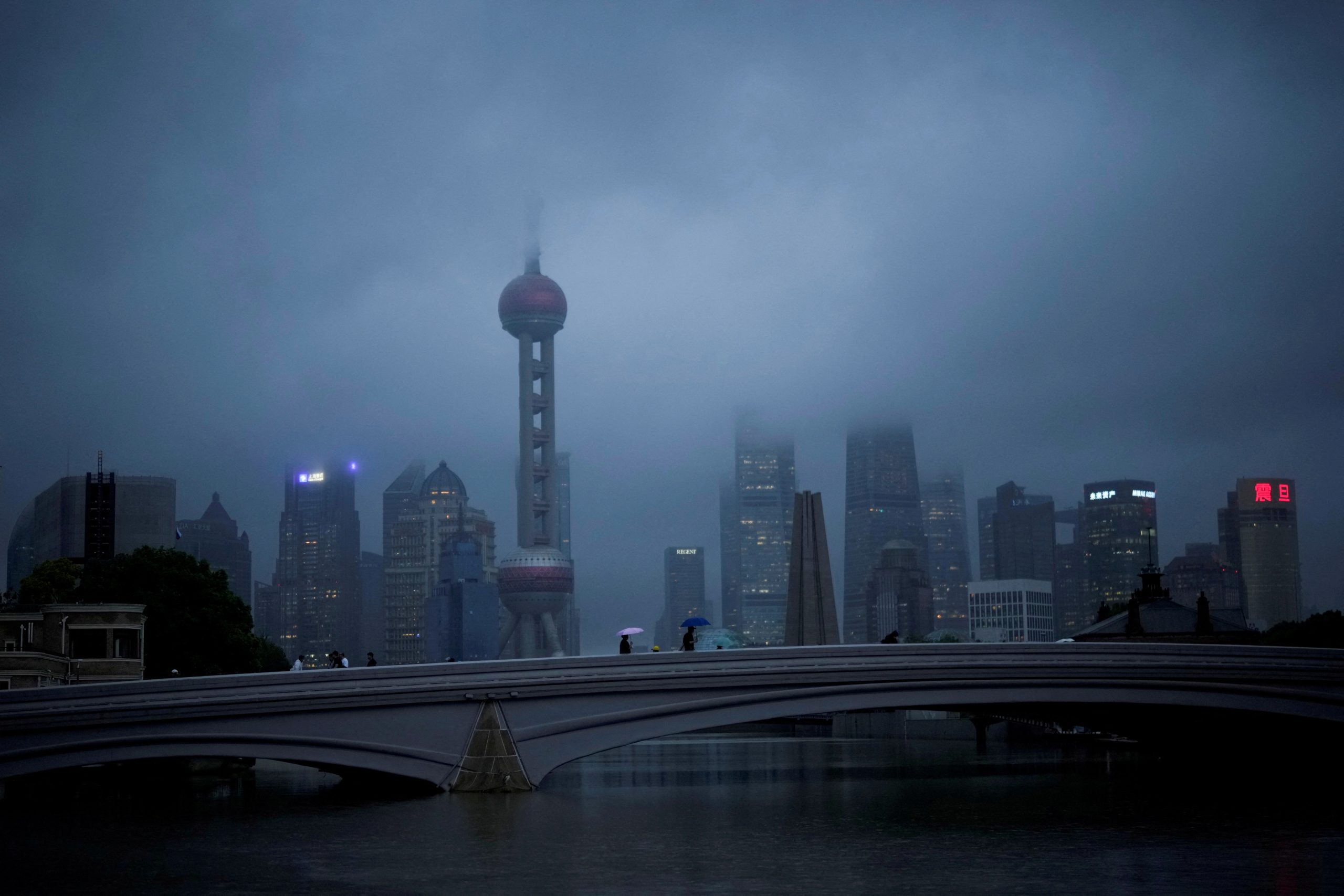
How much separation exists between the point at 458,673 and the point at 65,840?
13832 mm

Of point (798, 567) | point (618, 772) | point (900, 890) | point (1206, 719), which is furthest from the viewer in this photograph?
point (798, 567)

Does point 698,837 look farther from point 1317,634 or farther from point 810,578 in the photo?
point 1317,634

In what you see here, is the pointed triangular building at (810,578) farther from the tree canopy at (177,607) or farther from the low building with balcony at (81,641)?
the low building with balcony at (81,641)

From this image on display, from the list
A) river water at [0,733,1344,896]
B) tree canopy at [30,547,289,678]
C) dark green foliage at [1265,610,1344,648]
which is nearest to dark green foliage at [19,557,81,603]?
tree canopy at [30,547,289,678]

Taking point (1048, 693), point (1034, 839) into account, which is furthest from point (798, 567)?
point (1034, 839)

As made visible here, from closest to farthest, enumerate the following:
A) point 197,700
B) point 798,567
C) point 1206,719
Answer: point 197,700 < point 1206,719 < point 798,567

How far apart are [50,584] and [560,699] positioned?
55326 millimetres

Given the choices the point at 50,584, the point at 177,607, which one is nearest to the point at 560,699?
the point at 177,607

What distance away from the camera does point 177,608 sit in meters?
80.0

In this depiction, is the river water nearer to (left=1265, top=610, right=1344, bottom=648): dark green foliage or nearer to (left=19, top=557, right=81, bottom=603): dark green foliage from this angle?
(left=19, top=557, right=81, bottom=603): dark green foliage

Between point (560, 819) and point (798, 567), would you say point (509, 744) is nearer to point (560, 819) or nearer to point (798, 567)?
point (560, 819)

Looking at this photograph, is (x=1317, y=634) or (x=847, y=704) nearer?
(x=847, y=704)

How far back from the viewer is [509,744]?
49.9m

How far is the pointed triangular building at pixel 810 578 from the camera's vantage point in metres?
95.9
